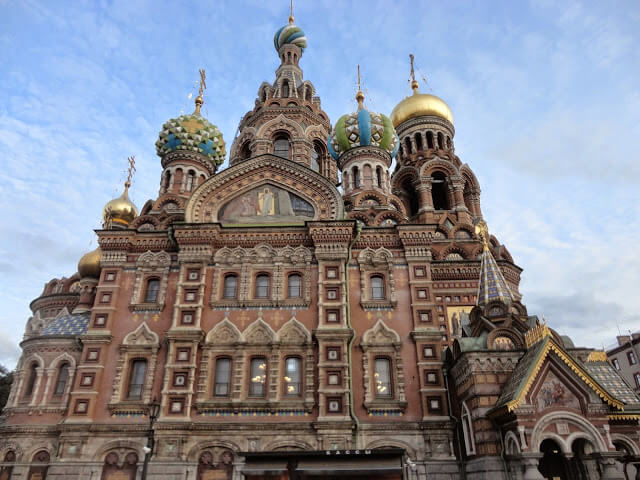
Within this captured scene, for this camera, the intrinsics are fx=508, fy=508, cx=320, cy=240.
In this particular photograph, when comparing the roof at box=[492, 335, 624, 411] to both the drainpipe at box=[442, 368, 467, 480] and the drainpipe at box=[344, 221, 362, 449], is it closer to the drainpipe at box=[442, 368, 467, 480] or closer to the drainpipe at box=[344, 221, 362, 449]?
the drainpipe at box=[442, 368, 467, 480]

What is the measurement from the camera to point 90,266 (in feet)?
73.4

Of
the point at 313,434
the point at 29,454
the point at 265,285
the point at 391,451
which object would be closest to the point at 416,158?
the point at 265,285

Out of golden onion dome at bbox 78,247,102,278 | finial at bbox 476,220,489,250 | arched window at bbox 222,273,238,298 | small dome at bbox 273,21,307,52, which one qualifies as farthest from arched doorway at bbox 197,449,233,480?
small dome at bbox 273,21,307,52

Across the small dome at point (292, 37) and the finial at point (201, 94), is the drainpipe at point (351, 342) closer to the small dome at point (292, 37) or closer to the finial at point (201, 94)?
the finial at point (201, 94)

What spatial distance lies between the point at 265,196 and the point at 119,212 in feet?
32.1

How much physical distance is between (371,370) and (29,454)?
10598 millimetres

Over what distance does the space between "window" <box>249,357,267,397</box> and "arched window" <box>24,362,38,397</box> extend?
24.0 ft

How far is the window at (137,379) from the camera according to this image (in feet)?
49.8

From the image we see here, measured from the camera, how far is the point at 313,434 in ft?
46.6

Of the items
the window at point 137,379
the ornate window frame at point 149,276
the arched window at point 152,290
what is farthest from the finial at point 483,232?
the window at point 137,379

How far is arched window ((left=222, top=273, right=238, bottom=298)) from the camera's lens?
16.5 meters

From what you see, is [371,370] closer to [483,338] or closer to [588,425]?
[483,338]

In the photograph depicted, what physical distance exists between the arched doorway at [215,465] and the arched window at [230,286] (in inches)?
185

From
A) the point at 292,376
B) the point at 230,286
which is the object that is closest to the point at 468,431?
the point at 292,376
